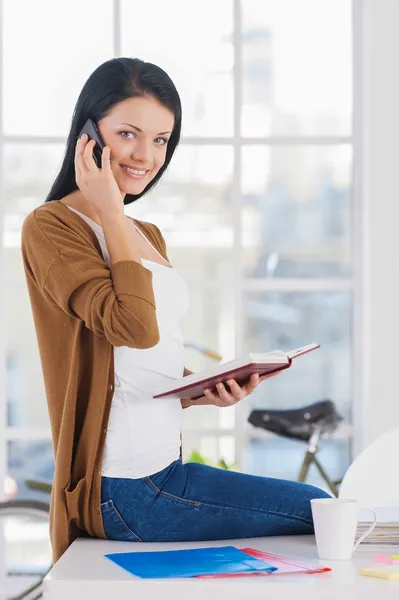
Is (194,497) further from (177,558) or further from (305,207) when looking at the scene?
(305,207)

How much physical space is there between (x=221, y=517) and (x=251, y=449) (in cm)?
230

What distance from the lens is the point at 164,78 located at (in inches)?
67.7

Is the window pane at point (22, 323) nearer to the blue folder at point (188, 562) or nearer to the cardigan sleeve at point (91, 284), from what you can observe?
the cardigan sleeve at point (91, 284)

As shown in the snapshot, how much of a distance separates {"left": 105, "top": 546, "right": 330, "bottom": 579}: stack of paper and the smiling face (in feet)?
2.30

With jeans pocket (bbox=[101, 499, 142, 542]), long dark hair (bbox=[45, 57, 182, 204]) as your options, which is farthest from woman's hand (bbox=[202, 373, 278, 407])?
long dark hair (bbox=[45, 57, 182, 204])

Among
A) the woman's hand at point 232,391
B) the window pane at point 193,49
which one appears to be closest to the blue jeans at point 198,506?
the woman's hand at point 232,391

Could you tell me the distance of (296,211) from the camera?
3920 mm

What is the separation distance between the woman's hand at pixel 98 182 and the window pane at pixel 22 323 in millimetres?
2213

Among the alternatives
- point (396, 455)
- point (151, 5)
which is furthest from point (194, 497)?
point (151, 5)

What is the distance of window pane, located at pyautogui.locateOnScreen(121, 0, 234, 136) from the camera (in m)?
3.88

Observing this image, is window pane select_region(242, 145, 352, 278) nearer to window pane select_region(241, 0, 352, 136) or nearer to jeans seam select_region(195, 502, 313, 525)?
window pane select_region(241, 0, 352, 136)

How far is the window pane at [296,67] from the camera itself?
3908 mm

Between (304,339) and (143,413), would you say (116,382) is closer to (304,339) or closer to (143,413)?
(143,413)

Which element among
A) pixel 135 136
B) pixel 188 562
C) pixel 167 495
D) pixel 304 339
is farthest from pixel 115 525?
pixel 304 339
